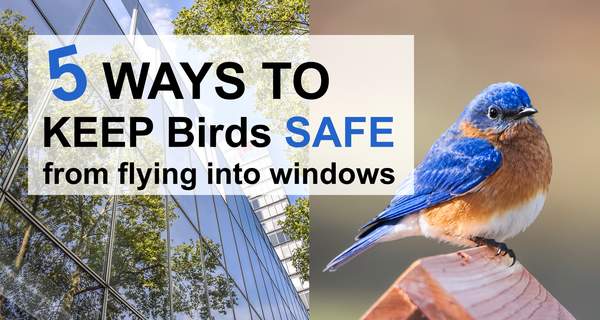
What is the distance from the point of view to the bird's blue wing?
3820 millimetres

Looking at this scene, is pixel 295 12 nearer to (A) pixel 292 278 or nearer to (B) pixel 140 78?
(B) pixel 140 78

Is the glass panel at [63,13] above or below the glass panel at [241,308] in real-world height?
above

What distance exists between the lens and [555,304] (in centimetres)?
109

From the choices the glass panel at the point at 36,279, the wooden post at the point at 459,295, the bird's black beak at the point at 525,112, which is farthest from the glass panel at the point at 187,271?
the wooden post at the point at 459,295

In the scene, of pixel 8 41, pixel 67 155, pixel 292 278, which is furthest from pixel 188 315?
pixel 292 278

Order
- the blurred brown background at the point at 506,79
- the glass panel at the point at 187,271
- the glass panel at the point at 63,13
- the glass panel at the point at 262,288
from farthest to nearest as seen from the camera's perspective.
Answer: the glass panel at the point at 262,288 < the glass panel at the point at 187,271 < the blurred brown background at the point at 506,79 < the glass panel at the point at 63,13

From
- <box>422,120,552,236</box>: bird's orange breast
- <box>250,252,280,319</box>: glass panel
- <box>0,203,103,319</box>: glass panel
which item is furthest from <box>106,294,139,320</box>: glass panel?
<box>250,252,280,319</box>: glass panel

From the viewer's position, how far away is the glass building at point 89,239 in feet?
11.9

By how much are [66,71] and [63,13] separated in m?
0.45

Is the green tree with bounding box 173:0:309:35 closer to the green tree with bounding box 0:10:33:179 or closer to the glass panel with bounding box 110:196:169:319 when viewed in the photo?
the glass panel with bounding box 110:196:169:319

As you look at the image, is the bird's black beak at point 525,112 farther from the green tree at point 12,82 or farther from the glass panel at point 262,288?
the glass panel at point 262,288

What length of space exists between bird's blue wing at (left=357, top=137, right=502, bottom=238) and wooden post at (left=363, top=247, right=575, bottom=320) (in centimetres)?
271

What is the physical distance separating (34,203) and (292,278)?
44.4ft

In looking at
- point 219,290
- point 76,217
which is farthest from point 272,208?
point 76,217
